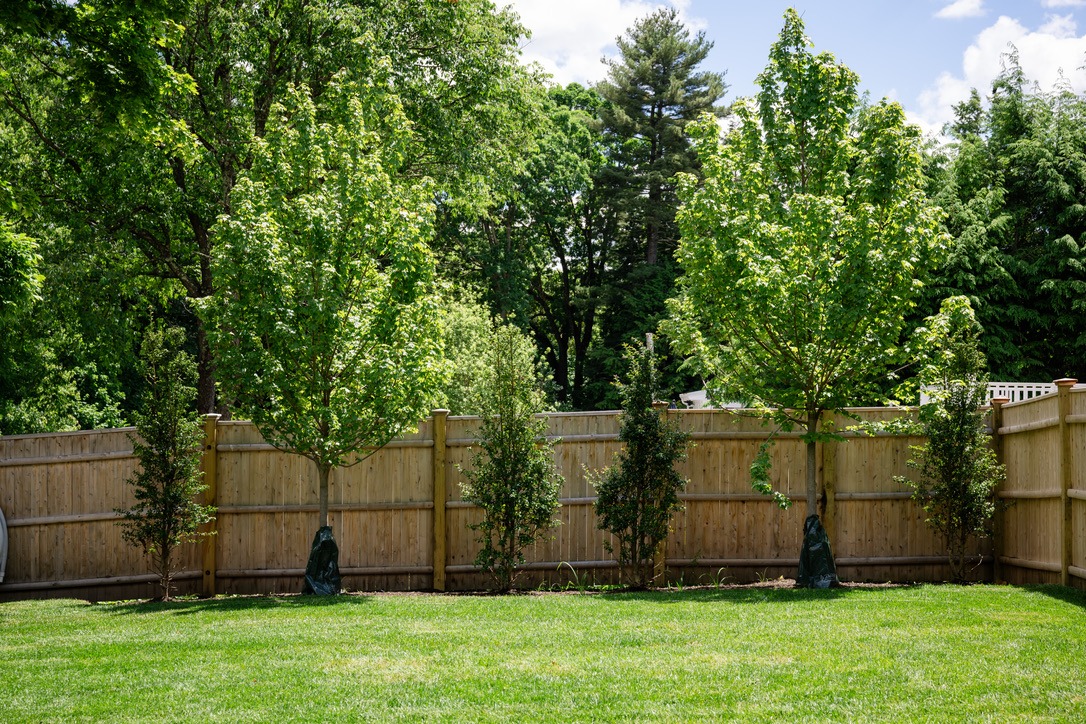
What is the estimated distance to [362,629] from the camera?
8.41m

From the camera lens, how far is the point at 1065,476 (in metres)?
10.2

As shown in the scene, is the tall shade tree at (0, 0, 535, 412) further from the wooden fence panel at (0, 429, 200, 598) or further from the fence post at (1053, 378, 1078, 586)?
the fence post at (1053, 378, 1078, 586)

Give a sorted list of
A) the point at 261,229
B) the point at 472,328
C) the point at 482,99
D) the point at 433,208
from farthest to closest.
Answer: the point at 472,328 → the point at 482,99 → the point at 433,208 → the point at 261,229

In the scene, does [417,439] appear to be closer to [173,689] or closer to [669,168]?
[173,689]

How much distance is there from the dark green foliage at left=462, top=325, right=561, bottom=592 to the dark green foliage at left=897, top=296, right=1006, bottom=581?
4.29m

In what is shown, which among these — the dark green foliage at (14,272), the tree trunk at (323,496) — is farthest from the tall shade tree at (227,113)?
the tree trunk at (323,496)

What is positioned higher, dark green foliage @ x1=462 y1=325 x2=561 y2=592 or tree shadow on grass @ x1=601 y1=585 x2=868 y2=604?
dark green foliage @ x1=462 y1=325 x2=561 y2=592

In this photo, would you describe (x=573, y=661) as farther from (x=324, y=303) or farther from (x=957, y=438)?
(x=957, y=438)

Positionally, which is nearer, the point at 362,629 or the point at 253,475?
the point at 362,629

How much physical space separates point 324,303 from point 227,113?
7.82 metres

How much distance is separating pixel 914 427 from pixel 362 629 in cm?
667

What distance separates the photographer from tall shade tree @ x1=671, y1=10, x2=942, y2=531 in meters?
11.2

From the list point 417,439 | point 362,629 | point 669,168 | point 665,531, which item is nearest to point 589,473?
point 665,531

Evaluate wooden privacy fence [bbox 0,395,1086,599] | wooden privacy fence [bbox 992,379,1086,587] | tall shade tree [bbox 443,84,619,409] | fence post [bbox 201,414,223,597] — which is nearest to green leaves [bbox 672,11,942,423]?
wooden privacy fence [bbox 0,395,1086,599]
